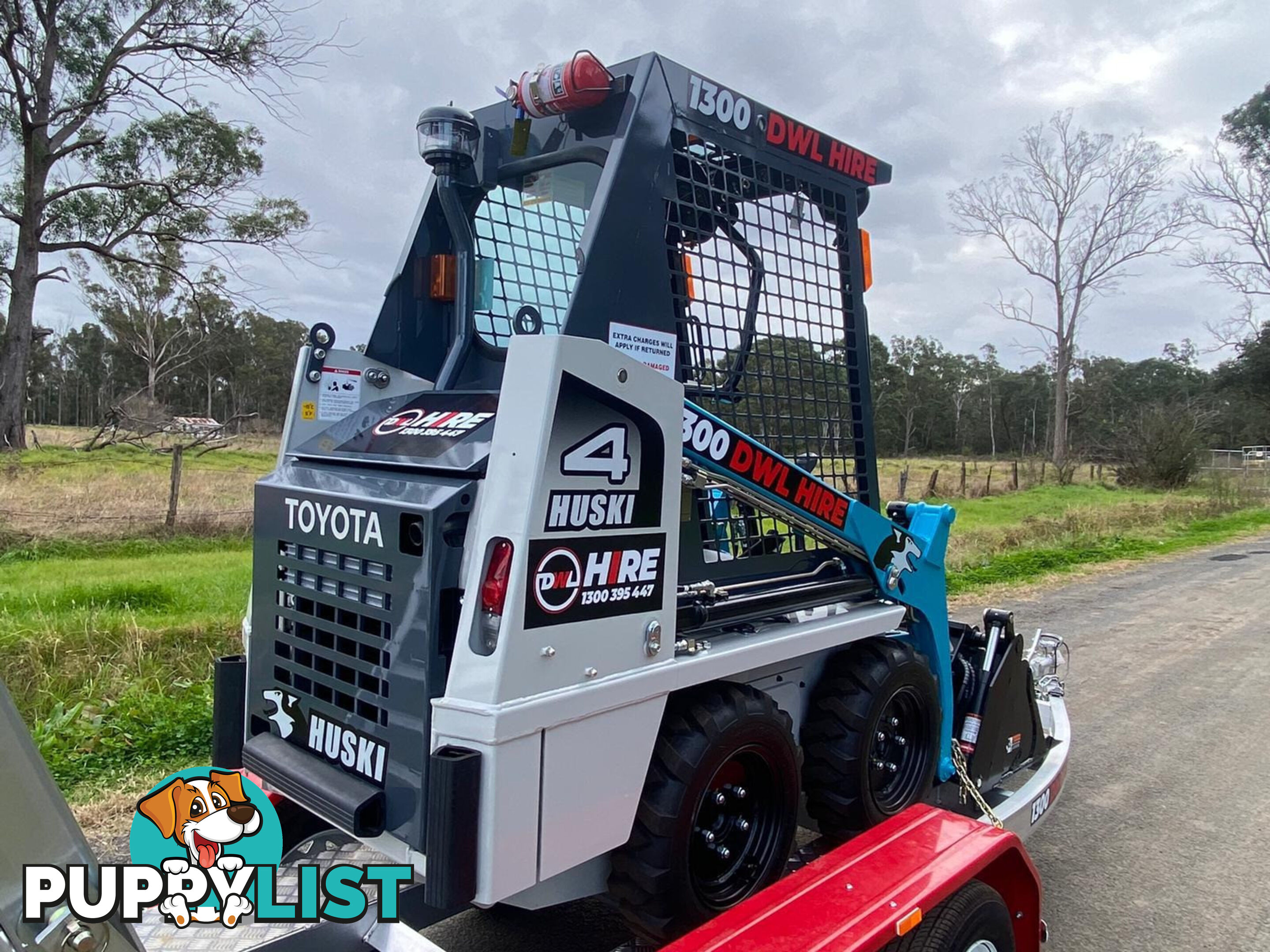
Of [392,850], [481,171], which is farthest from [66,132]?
[392,850]

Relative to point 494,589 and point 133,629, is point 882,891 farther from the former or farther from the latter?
point 133,629

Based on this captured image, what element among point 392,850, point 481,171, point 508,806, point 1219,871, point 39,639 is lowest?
point 1219,871

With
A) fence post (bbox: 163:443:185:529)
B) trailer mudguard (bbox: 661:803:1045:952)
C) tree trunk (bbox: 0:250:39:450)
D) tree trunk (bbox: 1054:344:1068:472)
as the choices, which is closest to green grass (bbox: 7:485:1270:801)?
fence post (bbox: 163:443:185:529)

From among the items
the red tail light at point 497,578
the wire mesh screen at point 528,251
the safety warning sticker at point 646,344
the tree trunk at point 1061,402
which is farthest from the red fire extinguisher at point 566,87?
the tree trunk at point 1061,402

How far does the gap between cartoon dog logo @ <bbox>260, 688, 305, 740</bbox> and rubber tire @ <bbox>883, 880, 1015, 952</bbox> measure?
1675 mm

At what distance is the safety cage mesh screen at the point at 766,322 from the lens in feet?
9.45

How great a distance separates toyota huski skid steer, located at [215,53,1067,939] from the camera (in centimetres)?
204

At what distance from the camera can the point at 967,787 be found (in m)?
3.30

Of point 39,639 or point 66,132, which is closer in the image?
point 39,639

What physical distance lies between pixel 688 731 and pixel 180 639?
482 cm

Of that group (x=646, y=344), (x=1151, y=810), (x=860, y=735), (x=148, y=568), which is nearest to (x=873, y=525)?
(x=860, y=735)

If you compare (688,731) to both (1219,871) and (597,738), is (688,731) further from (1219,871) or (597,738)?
(1219,871)

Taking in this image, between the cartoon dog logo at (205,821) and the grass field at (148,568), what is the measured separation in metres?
2.26

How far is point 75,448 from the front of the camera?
26.7 meters
